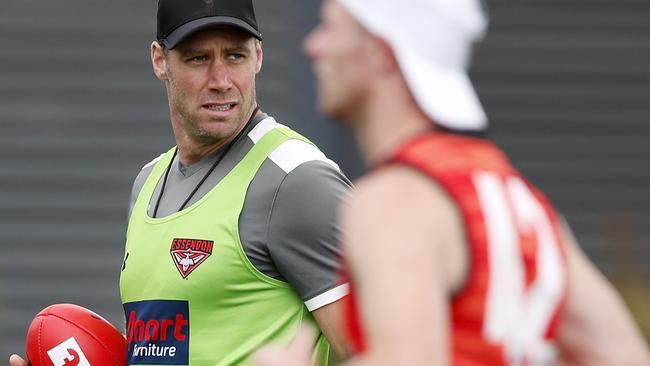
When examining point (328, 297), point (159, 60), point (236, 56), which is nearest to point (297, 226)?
point (328, 297)

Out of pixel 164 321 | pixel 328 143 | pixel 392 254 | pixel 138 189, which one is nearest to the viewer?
pixel 392 254

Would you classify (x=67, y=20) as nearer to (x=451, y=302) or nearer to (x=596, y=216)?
(x=596, y=216)

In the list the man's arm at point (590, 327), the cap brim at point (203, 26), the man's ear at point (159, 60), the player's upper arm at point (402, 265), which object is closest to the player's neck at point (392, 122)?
the player's upper arm at point (402, 265)

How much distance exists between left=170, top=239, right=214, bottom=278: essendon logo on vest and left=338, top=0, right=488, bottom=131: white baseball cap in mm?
1409

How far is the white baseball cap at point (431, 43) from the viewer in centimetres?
211

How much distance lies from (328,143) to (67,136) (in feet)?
11.2

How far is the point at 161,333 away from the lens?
3504 millimetres

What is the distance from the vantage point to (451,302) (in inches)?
79.1

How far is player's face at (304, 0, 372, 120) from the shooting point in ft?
6.98

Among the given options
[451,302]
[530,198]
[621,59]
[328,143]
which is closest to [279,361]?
[451,302]

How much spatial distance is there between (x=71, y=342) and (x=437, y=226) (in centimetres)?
197

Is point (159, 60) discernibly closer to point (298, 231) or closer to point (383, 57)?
point (298, 231)

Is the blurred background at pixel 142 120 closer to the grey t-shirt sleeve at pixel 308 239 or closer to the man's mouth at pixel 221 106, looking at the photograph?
the man's mouth at pixel 221 106

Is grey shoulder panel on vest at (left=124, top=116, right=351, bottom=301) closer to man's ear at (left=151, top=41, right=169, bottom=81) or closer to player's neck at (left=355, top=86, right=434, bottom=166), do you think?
man's ear at (left=151, top=41, right=169, bottom=81)
